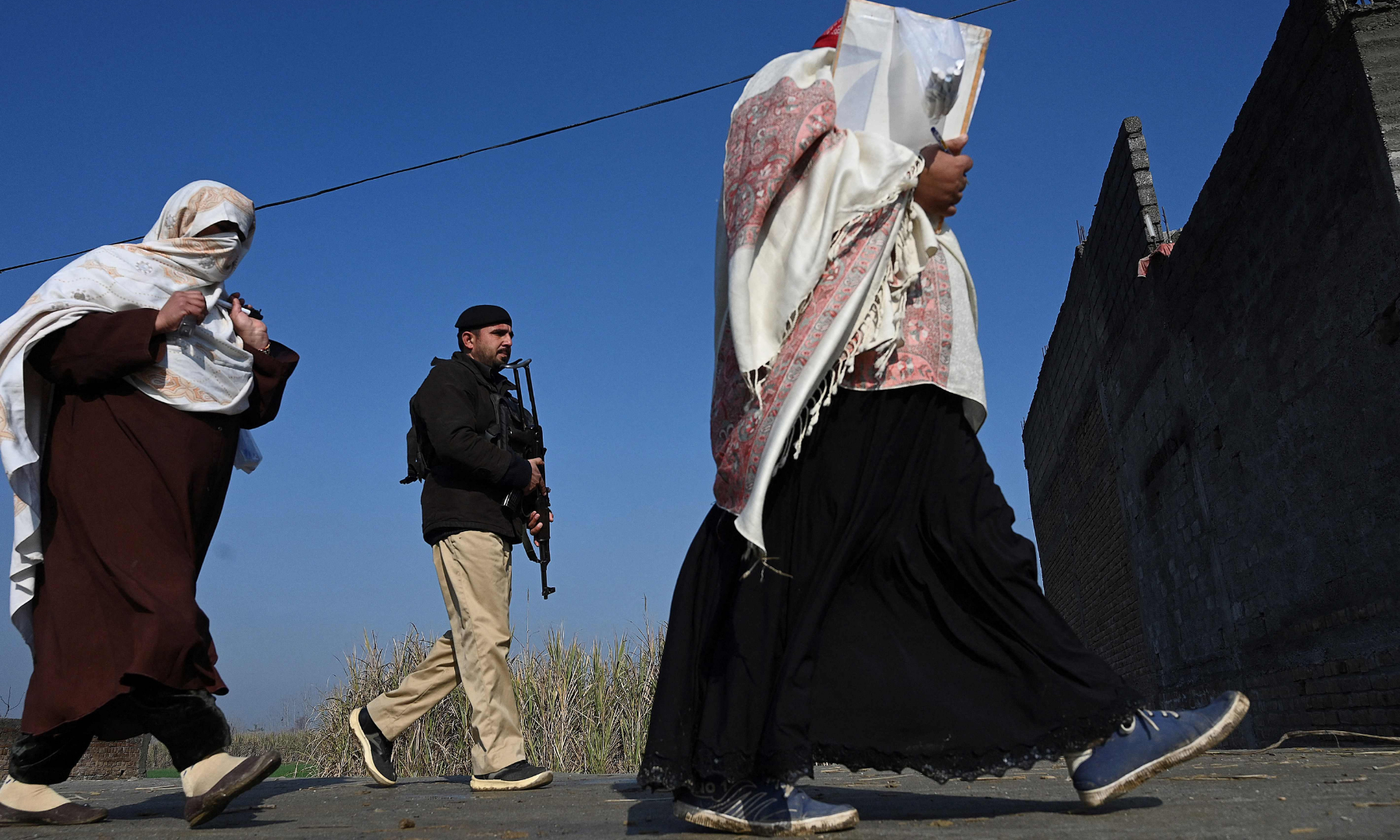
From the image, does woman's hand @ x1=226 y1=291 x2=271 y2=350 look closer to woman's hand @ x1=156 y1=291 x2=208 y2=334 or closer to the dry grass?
woman's hand @ x1=156 y1=291 x2=208 y2=334

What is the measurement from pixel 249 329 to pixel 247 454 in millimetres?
494

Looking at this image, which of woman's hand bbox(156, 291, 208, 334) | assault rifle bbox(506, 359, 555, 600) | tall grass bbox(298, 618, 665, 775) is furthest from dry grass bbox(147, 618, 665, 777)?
woman's hand bbox(156, 291, 208, 334)

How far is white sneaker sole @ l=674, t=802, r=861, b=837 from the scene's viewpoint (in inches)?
81.3

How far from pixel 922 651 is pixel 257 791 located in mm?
2889

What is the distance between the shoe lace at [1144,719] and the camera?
6.84ft

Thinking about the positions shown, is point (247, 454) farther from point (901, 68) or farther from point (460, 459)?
point (901, 68)

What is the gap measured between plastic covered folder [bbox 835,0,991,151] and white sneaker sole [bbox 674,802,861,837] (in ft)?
5.16

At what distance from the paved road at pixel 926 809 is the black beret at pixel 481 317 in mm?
1923

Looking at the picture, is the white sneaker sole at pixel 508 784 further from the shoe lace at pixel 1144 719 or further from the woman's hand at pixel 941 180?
the woman's hand at pixel 941 180

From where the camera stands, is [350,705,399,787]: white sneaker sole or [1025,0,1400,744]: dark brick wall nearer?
[350,705,399,787]: white sneaker sole

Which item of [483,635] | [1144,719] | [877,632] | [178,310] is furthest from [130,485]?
[1144,719]

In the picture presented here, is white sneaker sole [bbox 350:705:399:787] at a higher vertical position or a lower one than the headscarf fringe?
lower

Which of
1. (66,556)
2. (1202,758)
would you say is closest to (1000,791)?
(1202,758)

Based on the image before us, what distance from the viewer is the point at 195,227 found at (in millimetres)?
3248
